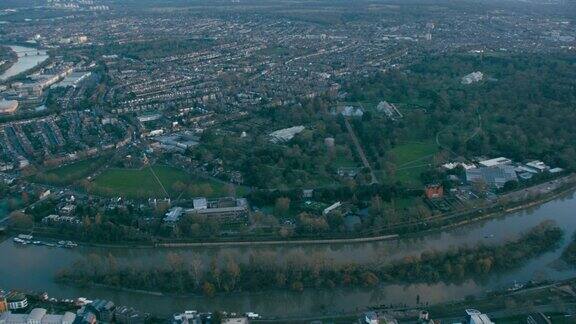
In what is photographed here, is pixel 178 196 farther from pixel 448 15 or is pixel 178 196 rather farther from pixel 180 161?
pixel 448 15

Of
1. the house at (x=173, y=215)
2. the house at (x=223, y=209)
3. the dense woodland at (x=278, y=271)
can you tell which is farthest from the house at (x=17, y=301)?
the house at (x=223, y=209)

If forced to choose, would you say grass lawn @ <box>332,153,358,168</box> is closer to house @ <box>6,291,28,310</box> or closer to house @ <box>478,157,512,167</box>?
house @ <box>478,157,512,167</box>

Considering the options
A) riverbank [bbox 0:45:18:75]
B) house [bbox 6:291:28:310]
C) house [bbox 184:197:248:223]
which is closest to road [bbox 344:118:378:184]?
house [bbox 184:197:248:223]

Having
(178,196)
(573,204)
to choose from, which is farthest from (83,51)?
(573,204)

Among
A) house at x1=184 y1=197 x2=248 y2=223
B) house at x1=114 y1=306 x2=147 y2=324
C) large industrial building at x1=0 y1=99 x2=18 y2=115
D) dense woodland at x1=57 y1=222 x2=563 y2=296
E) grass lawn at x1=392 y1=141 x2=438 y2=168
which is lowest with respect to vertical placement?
large industrial building at x1=0 y1=99 x2=18 y2=115

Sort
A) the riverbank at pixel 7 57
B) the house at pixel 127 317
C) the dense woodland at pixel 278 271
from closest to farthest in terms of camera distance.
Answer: the house at pixel 127 317
the dense woodland at pixel 278 271
the riverbank at pixel 7 57

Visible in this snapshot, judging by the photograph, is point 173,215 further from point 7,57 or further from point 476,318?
point 7,57

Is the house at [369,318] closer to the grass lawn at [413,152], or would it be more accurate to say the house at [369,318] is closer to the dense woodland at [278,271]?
the dense woodland at [278,271]
